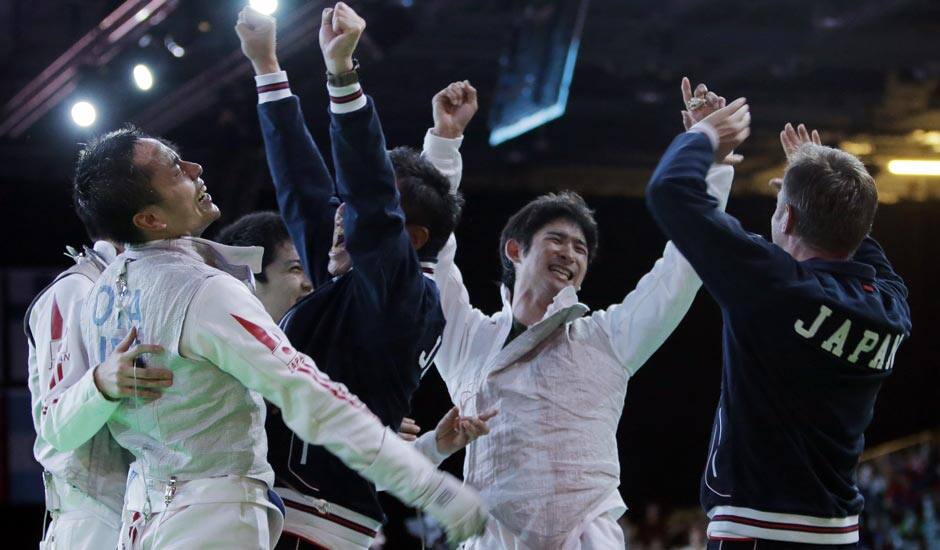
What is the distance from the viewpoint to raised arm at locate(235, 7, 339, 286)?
2.72 m

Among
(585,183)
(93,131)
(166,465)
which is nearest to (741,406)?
(166,465)

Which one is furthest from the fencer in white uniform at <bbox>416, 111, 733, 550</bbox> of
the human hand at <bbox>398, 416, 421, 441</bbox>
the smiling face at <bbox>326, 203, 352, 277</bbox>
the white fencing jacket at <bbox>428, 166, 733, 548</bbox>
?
the smiling face at <bbox>326, 203, 352, 277</bbox>

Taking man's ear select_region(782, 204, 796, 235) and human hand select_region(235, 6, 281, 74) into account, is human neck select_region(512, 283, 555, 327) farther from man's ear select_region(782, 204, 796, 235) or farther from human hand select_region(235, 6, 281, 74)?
human hand select_region(235, 6, 281, 74)

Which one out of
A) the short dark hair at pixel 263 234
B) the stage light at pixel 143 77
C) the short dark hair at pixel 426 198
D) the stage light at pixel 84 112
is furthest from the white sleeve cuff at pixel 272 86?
the stage light at pixel 84 112

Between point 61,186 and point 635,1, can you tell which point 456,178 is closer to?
point 635,1

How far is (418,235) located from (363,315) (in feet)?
0.99

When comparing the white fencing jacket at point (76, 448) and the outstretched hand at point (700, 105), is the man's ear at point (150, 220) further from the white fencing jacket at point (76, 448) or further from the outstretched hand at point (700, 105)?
the outstretched hand at point (700, 105)

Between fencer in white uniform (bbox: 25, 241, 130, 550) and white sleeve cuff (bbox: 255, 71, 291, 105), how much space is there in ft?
1.61

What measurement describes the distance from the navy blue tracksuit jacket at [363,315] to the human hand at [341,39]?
98mm

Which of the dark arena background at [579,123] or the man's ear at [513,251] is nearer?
the man's ear at [513,251]

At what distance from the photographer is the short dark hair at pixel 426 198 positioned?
2693 mm

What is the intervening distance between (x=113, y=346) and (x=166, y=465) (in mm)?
247

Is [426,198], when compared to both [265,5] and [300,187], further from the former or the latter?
[265,5]

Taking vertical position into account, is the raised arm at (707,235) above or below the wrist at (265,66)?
below
